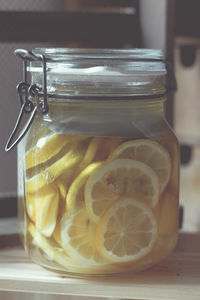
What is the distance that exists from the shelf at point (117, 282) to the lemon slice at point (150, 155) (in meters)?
0.09

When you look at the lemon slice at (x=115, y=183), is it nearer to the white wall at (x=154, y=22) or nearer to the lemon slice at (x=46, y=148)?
the lemon slice at (x=46, y=148)

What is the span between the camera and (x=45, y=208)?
0.52m

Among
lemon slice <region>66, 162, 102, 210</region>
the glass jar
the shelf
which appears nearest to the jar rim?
the glass jar

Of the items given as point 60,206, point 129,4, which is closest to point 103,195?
point 60,206

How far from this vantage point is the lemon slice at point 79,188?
50 centimetres

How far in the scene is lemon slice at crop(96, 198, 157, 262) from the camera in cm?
50

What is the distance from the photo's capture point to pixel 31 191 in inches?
21.3

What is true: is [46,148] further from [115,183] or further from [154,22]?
[154,22]

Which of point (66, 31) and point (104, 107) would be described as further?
point (66, 31)

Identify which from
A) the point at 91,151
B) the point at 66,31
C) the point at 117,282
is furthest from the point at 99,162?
the point at 66,31

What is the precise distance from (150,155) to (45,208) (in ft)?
0.38

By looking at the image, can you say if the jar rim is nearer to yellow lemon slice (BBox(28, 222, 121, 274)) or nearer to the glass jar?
the glass jar

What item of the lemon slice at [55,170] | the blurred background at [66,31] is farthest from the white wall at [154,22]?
the lemon slice at [55,170]

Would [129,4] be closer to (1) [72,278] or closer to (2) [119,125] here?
(2) [119,125]
